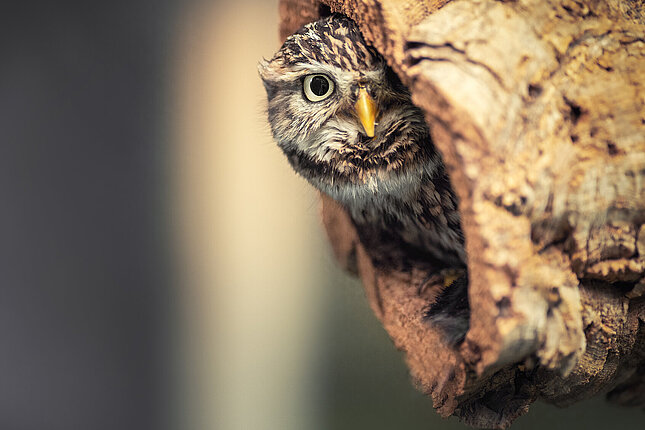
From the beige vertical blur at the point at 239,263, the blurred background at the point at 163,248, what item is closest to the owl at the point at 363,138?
the blurred background at the point at 163,248

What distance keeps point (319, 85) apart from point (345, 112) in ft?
0.26

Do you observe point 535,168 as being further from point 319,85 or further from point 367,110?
point 319,85

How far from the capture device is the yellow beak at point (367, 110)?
91cm

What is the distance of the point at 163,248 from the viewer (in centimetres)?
177

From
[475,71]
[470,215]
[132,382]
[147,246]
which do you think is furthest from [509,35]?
[132,382]

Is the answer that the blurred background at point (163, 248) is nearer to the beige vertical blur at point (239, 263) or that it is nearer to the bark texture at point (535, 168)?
the beige vertical blur at point (239, 263)

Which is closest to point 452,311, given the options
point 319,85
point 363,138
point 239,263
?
point 363,138

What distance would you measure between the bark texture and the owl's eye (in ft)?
0.51

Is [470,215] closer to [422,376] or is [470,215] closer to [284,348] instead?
[422,376]

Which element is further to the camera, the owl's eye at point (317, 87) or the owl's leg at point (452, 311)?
the owl's eye at point (317, 87)

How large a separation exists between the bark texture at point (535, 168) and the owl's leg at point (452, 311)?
0.10ft

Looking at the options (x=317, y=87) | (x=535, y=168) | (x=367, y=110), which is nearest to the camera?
(x=535, y=168)

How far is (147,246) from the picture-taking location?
1.75m

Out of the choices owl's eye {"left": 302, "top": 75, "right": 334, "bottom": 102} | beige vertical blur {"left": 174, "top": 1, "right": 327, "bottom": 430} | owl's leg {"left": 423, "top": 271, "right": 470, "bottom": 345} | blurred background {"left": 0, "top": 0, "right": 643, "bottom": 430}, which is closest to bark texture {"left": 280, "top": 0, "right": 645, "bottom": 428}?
owl's leg {"left": 423, "top": 271, "right": 470, "bottom": 345}
